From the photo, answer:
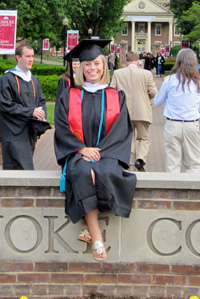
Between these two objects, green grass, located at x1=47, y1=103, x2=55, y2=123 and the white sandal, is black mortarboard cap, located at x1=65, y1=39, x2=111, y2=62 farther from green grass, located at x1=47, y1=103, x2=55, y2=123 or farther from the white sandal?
green grass, located at x1=47, y1=103, x2=55, y2=123

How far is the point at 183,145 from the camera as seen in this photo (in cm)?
663

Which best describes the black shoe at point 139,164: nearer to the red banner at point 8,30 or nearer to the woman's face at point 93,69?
the woman's face at point 93,69

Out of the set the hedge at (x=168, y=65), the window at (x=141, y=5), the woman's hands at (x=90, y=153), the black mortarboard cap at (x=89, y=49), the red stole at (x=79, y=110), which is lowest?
the woman's hands at (x=90, y=153)

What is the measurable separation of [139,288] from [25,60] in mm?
3158

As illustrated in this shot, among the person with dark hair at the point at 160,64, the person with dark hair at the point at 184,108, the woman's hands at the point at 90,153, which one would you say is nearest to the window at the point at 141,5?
the person with dark hair at the point at 160,64

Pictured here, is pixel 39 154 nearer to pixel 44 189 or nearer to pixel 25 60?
pixel 25 60

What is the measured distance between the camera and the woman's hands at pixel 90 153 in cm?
433

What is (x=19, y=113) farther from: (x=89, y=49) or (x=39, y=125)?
(x=89, y=49)

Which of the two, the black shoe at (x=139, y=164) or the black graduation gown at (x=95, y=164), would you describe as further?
the black shoe at (x=139, y=164)

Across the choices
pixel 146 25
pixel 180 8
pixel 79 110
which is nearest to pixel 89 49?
pixel 79 110

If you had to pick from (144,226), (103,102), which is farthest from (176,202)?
(103,102)

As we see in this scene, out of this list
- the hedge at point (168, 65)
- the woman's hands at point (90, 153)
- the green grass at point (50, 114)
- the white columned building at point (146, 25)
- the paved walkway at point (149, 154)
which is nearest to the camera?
the woman's hands at point (90, 153)

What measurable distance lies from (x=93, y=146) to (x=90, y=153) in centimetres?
19

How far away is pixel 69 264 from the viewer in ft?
15.0
